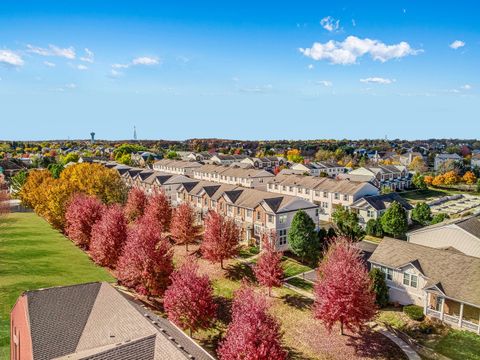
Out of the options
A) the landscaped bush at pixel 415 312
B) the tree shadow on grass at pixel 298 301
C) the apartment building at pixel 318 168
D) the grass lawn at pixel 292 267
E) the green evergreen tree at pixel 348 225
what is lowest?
the tree shadow on grass at pixel 298 301

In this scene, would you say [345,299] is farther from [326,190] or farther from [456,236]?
[326,190]

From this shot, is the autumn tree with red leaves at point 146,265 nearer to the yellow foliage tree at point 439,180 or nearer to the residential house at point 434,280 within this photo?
the residential house at point 434,280

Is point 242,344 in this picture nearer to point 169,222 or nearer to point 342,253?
point 342,253

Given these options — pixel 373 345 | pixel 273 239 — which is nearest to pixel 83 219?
pixel 273 239

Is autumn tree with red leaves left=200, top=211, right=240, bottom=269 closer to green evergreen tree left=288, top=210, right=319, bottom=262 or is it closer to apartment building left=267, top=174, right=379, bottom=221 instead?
green evergreen tree left=288, top=210, right=319, bottom=262

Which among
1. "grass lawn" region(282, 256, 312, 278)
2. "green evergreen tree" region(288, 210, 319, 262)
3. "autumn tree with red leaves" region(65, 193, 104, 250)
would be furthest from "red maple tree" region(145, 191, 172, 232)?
"green evergreen tree" region(288, 210, 319, 262)

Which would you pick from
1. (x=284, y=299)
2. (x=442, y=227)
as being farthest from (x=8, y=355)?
(x=442, y=227)

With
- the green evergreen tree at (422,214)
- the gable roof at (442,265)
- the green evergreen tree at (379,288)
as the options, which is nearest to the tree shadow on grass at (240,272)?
the green evergreen tree at (379,288)
